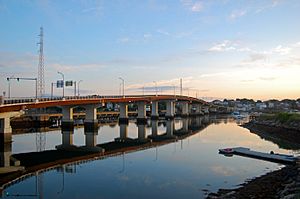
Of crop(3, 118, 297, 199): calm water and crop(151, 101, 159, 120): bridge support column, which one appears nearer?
crop(3, 118, 297, 199): calm water

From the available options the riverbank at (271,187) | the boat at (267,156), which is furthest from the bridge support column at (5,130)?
the riverbank at (271,187)

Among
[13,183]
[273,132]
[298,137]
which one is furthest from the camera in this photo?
[273,132]

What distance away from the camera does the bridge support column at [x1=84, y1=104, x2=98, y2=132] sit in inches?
2813

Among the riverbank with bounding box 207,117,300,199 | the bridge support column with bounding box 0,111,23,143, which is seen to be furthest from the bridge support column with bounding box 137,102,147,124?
the riverbank with bounding box 207,117,300,199

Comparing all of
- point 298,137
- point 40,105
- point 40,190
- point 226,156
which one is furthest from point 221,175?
point 40,105

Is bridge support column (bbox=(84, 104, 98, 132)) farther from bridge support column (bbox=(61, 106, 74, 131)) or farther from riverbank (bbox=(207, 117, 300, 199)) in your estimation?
riverbank (bbox=(207, 117, 300, 199))

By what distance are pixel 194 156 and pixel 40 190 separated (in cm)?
1934

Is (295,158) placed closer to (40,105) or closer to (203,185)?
(203,185)

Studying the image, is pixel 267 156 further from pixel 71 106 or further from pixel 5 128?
pixel 71 106

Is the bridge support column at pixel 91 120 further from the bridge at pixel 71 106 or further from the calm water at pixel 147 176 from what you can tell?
the calm water at pixel 147 176

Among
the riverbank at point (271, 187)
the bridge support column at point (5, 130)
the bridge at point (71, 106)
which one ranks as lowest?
the riverbank at point (271, 187)

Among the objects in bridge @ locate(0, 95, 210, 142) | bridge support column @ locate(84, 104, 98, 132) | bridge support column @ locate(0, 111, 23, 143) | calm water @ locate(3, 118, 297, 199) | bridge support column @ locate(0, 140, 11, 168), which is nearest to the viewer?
calm water @ locate(3, 118, 297, 199)

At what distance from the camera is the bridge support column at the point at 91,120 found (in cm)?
7146

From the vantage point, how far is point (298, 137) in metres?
50.4
